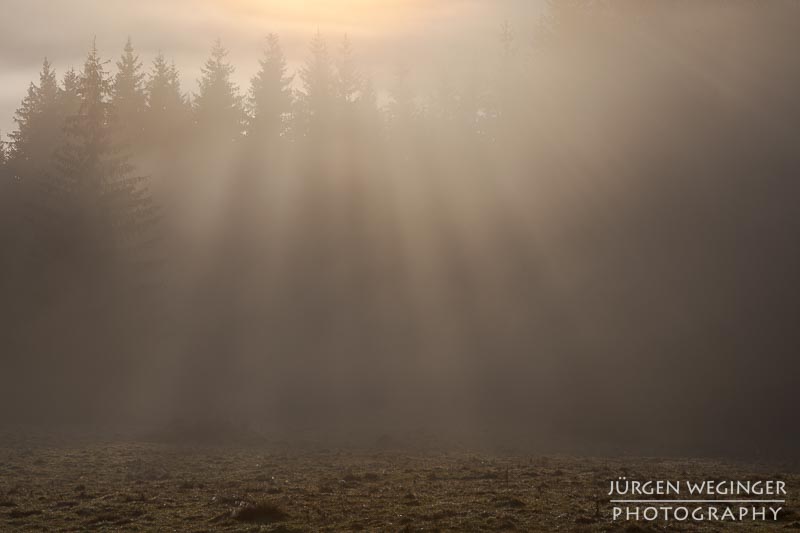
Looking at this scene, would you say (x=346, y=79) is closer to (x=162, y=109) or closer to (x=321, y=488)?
(x=162, y=109)

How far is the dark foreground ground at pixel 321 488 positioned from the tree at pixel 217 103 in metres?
44.1

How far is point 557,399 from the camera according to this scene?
41031 mm

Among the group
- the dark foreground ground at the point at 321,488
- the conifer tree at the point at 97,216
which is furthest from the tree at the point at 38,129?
the dark foreground ground at the point at 321,488

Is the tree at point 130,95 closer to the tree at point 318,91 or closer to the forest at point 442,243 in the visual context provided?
the forest at point 442,243

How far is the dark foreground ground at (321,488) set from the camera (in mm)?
15773

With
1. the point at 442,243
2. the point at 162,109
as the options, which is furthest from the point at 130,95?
the point at 442,243

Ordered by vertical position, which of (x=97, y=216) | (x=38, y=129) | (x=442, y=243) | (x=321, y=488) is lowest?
(x=321, y=488)

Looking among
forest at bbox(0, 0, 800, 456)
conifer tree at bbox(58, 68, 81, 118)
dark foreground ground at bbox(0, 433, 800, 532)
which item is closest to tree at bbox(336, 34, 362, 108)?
forest at bbox(0, 0, 800, 456)

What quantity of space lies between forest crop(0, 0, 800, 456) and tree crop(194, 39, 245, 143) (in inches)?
9.2

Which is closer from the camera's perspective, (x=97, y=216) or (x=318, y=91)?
(x=97, y=216)

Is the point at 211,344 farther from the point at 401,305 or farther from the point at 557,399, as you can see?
the point at 557,399

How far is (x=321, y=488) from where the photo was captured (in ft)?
65.5

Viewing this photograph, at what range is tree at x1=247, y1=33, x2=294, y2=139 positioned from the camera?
234 feet

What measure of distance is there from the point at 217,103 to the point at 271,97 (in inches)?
195
